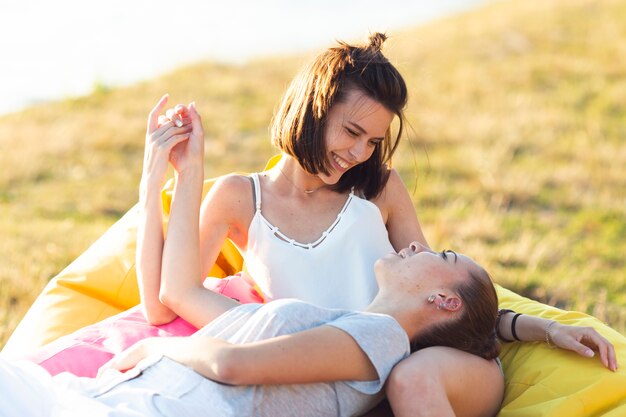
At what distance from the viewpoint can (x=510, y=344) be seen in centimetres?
316

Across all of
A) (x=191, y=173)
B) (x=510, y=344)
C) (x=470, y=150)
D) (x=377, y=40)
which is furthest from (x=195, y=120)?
(x=470, y=150)

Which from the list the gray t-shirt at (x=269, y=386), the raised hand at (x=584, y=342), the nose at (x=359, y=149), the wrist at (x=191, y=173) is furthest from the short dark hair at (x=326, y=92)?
the raised hand at (x=584, y=342)

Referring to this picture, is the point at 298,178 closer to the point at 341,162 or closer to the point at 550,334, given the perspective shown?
the point at 341,162

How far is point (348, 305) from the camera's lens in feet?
10.2

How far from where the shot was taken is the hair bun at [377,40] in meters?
3.19

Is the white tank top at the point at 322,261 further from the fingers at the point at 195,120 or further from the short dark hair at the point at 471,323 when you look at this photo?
the short dark hair at the point at 471,323

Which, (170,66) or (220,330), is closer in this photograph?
(220,330)

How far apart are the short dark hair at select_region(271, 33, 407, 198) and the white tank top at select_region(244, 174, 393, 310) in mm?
241

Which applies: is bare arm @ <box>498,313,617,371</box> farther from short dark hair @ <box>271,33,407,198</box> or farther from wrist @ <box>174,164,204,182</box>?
wrist @ <box>174,164,204,182</box>

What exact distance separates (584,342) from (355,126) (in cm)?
105

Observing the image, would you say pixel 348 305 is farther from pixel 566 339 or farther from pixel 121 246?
pixel 121 246

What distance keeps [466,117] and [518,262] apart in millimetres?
3493

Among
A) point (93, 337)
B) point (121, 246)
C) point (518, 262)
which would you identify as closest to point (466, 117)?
point (518, 262)

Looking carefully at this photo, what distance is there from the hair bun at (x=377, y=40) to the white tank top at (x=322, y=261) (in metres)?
0.61
